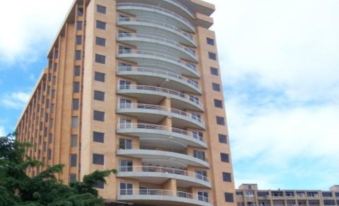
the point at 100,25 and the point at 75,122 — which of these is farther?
the point at 75,122

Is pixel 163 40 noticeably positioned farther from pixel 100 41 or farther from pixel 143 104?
pixel 143 104

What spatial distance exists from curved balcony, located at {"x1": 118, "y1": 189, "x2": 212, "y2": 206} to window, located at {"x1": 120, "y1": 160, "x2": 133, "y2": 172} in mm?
2072

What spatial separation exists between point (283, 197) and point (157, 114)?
72.6 metres

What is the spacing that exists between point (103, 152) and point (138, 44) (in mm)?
14353

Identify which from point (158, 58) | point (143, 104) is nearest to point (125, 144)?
point (143, 104)

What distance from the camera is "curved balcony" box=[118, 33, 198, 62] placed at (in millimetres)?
54594

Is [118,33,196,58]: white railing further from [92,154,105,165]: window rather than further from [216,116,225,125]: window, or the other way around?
[92,154,105,165]: window

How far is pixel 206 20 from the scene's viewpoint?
63.1m

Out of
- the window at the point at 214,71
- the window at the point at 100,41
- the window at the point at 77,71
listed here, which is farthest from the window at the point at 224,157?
the window at the point at 77,71

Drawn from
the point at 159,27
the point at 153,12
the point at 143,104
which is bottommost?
the point at 143,104

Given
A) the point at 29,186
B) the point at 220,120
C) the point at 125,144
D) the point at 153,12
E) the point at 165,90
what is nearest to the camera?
the point at 29,186

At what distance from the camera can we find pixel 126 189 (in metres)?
46.2

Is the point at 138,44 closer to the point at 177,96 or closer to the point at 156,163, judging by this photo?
the point at 177,96

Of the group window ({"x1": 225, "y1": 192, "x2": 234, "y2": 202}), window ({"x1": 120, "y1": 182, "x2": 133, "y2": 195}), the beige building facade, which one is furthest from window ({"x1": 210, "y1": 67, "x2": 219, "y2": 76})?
the beige building facade
